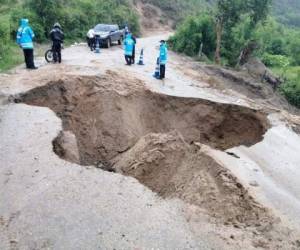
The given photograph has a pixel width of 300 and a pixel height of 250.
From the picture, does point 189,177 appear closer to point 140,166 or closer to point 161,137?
point 140,166

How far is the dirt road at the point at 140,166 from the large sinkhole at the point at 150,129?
4 centimetres

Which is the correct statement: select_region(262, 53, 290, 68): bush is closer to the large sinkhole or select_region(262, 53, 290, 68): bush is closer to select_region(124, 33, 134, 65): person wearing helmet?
select_region(124, 33, 134, 65): person wearing helmet

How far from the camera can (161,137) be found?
1023 centimetres

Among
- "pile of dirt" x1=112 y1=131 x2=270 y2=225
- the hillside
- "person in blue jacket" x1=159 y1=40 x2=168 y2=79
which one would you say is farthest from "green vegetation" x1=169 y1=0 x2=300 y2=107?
the hillside

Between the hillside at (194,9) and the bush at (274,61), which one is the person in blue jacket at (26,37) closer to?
the bush at (274,61)

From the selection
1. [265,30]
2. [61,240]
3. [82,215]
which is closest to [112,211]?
[82,215]

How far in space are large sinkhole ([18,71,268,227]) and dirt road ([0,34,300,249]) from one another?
4 centimetres

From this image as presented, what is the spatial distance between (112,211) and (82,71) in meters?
8.83

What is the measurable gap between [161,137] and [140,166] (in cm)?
121

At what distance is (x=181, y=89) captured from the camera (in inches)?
587

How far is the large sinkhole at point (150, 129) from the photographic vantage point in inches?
334

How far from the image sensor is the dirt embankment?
7.20m

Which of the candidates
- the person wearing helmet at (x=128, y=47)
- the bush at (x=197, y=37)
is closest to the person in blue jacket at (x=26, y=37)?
the person wearing helmet at (x=128, y=47)

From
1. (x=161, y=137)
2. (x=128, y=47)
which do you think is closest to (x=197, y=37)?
(x=128, y=47)
